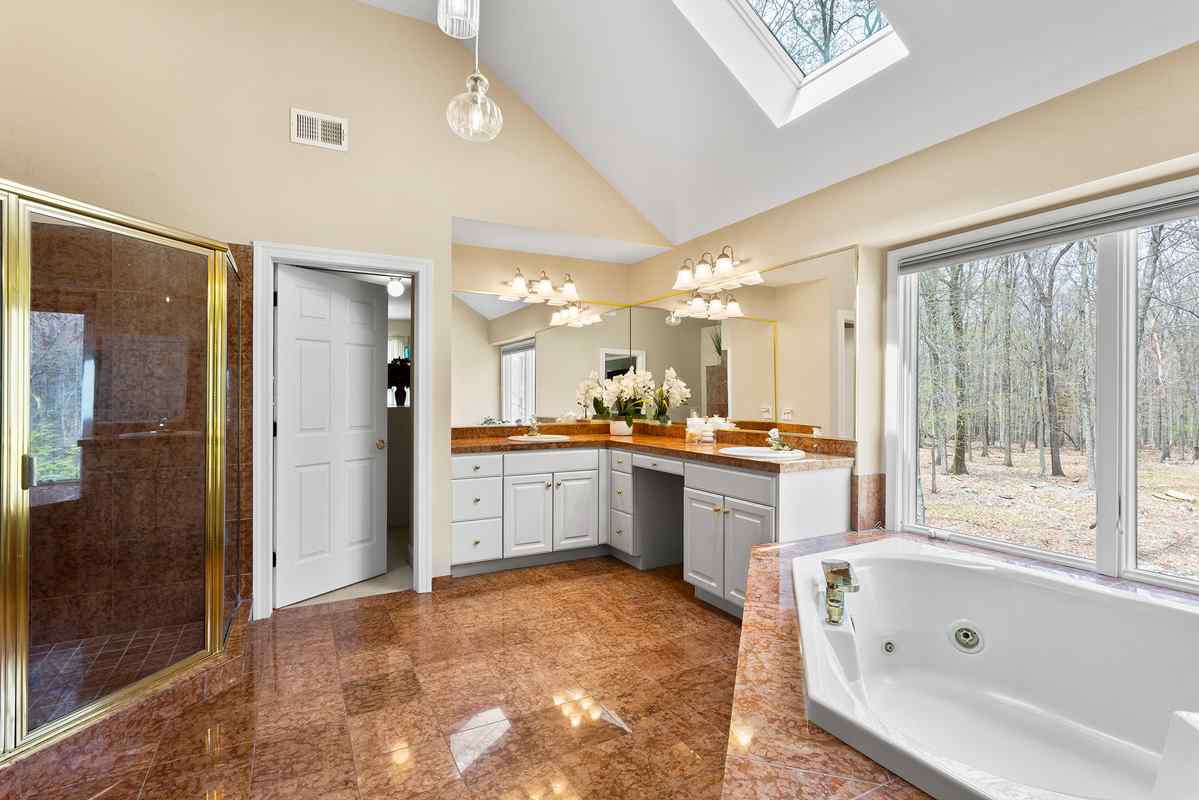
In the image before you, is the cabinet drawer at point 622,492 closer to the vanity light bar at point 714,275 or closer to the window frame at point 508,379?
the window frame at point 508,379

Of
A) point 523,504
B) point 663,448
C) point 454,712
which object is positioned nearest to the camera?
point 454,712

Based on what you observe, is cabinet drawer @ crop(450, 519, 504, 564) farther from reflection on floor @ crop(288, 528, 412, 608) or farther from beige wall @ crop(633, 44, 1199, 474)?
beige wall @ crop(633, 44, 1199, 474)

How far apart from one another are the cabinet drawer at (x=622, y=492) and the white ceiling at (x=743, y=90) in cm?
174

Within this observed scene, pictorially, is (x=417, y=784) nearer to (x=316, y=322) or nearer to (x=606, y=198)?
(x=316, y=322)

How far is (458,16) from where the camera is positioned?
1.48 meters

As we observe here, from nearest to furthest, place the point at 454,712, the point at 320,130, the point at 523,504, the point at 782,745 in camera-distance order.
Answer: the point at 782,745 < the point at 454,712 < the point at 320,130 < the point at 523,504

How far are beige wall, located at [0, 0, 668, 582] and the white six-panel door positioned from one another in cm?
38

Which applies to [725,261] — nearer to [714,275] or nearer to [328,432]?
[714,275]

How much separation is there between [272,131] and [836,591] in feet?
11.1

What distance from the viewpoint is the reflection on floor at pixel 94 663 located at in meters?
1.78

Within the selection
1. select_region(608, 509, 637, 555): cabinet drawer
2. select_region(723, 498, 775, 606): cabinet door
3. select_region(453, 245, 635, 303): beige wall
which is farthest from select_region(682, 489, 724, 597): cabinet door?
select_region(453, 245, 635, 303): beige wall

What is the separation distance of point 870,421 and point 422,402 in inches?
97.2


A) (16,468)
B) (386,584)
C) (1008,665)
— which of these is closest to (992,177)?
(1008,665)

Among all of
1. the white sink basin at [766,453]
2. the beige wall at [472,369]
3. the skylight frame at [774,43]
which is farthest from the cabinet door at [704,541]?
the skylight frame at [774,43]
